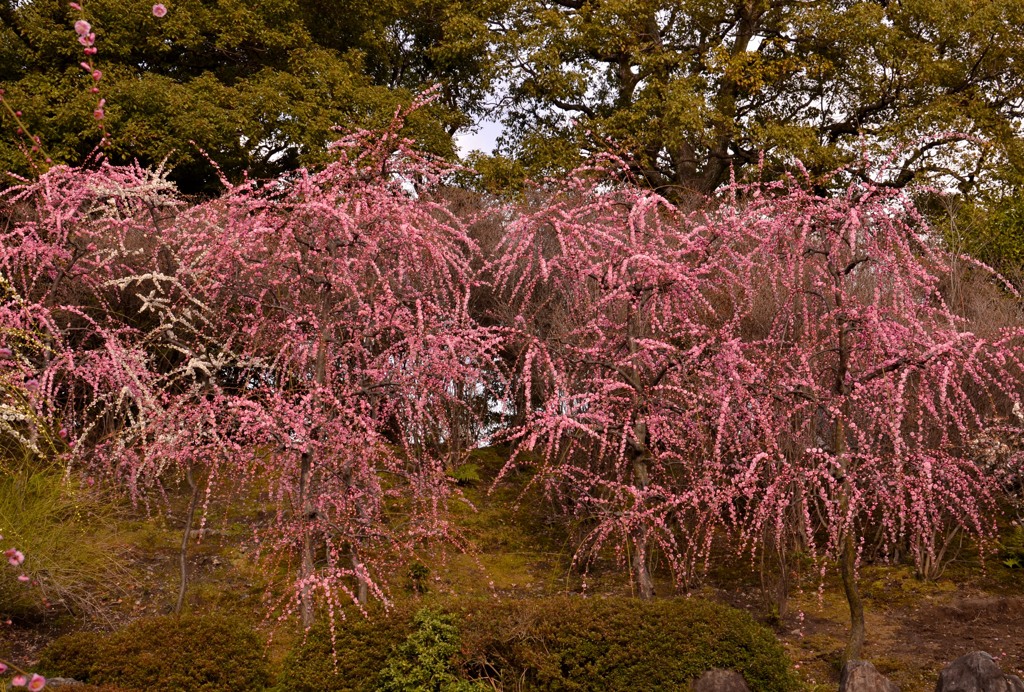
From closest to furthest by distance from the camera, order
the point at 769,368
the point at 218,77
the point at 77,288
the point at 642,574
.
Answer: the point at 642,574
the point at 769,368
the point at 77,288
the point at 218,77

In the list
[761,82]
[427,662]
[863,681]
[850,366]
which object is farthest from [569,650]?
[761,82]

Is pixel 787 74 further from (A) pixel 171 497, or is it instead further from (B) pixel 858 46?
(A) pixel 171 497

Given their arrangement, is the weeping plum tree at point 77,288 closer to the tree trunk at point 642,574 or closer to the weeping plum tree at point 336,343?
the weeping plum tree at point 336,343

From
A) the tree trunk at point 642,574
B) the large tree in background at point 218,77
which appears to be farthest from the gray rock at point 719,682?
the large tree in background at point 218,77

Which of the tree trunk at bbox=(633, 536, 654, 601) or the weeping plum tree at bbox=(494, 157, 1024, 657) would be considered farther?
the tree trunk at bbox=(633, 536, 654, 601)

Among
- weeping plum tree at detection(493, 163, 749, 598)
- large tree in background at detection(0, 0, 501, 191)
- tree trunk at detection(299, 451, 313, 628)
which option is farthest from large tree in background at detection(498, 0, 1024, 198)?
tree trunk at detection(299, 451, 313, 628)

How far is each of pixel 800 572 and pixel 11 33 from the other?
1701cm

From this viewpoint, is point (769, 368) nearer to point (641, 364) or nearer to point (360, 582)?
point (641, 364)

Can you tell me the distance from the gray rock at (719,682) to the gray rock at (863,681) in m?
1.00

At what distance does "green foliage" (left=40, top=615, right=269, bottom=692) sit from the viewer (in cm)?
708

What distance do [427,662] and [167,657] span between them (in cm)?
186

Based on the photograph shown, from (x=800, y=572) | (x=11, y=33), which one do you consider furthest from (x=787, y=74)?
(x=11, y=33)

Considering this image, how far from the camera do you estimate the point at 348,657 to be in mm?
7215

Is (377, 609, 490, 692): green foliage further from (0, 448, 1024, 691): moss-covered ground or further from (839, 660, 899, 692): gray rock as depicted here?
(839, 660, 899, 692): gray rock
